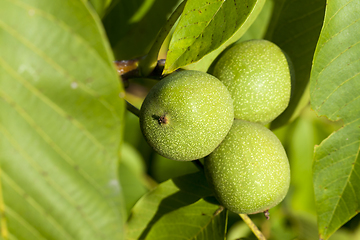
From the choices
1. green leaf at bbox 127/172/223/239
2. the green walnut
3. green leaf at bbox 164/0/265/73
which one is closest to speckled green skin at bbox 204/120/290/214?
the green walnut

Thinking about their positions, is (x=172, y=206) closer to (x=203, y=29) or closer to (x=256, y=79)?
(x=256, y=79)

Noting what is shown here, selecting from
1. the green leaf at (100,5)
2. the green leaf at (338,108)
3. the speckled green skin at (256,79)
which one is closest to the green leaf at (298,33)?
the speckled green skin at (256,79)

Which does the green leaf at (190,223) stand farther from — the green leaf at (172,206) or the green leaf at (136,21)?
the green leaf at (136,21)

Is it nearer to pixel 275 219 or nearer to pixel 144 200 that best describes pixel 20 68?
pixel 144 200

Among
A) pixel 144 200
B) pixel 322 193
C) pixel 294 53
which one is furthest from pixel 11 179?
pixel 294 53

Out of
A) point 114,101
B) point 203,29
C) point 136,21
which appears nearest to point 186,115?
point 203,29
